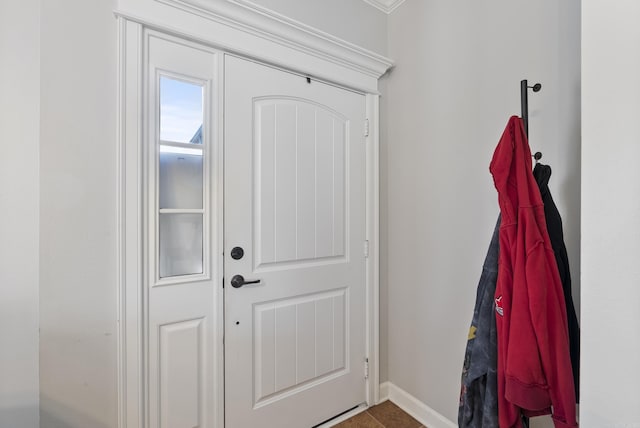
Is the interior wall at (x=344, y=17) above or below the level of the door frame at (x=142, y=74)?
above

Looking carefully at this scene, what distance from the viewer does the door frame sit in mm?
1128

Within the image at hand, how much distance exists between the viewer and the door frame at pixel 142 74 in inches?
44.4

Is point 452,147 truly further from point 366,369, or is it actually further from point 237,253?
point 366,369

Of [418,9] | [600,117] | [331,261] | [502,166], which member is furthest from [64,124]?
[418,9]

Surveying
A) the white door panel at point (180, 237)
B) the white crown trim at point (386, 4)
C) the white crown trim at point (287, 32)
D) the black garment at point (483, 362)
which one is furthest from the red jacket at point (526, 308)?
the white crown trim at point (386, 4)

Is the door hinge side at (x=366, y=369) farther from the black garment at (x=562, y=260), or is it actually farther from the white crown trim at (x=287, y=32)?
the white crown trim at (x=287, y=32)

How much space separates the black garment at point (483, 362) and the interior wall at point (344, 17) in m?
1.48

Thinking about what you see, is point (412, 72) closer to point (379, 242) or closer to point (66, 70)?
point (379, 242)

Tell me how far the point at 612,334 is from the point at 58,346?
1.76 meters

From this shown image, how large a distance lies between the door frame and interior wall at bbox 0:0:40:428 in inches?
10.1

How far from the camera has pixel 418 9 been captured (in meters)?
1.72

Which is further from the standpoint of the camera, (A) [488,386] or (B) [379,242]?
(B) [379,242]

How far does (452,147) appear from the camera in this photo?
1.54m

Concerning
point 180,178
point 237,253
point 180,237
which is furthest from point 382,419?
point 180,178
